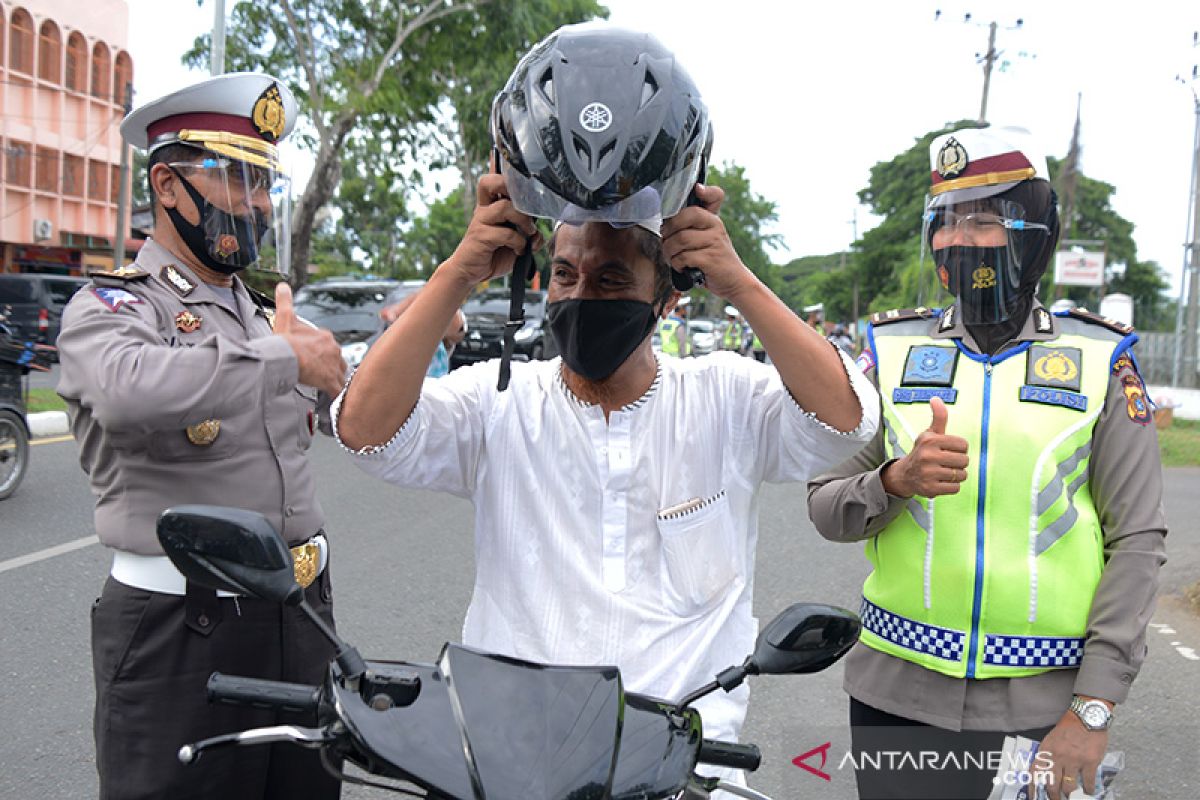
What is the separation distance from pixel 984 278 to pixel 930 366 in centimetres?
24

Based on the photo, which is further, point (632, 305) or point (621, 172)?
point (632, 305)

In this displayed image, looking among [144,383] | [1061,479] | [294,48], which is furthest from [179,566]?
[294,48]

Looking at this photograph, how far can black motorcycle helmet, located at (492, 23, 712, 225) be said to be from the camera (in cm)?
162

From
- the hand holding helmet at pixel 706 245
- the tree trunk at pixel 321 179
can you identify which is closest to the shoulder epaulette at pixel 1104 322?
the hand holding helmet at pixel 706 245

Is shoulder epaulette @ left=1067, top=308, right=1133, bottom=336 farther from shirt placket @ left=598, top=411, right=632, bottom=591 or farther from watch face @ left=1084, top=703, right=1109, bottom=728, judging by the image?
shirt placket @ left=598, top=411, right=632, bottom=591

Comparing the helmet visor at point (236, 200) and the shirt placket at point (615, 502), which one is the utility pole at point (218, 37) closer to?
the helmet visor at point (236, 200)

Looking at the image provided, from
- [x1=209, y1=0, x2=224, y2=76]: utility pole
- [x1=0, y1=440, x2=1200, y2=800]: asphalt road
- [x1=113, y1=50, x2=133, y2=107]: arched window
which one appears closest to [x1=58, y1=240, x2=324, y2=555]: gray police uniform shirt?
[x1=0, y1=440, x2=1200, y2=800]: asphalt road

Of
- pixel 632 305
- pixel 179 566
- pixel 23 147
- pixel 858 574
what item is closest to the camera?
pixel 179 566

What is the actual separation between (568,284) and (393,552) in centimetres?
504

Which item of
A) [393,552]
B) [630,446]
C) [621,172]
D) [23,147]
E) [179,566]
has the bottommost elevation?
[393,552]

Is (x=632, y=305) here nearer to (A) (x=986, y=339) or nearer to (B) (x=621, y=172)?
(B) (x=621, y=172)

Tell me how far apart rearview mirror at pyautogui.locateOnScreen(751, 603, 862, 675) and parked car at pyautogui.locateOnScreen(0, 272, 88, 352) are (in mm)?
21210

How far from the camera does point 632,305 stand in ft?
6.59

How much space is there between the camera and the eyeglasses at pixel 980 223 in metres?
2.53
